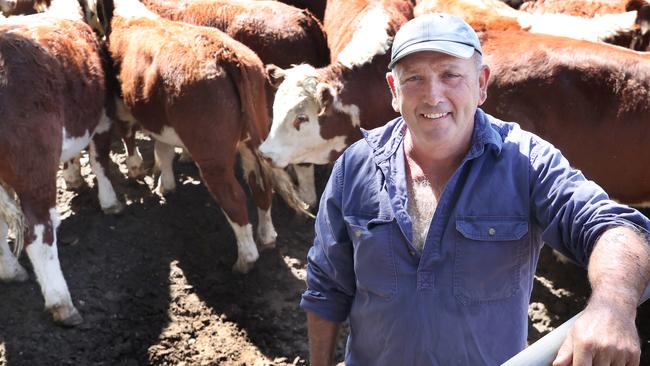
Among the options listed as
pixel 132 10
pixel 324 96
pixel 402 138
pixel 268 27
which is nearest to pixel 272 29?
pixel 268 27

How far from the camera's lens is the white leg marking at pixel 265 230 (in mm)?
5789

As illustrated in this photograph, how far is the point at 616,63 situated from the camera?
456 centimetres

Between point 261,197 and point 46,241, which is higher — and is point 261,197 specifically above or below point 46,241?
below

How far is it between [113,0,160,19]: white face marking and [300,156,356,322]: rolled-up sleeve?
4415 mm

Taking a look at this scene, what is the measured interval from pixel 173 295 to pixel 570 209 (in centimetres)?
395

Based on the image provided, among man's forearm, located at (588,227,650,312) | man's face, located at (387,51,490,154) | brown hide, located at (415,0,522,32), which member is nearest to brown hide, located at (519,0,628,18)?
brown hide, located at (415,0,522,32)

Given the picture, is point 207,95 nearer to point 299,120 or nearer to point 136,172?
point 299,120

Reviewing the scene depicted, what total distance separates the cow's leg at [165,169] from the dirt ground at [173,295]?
0.31 ft

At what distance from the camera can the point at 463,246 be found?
6.73 ft

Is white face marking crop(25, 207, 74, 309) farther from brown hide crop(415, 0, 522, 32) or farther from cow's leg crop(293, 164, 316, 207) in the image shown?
brown hide crop(415, 0, 522, 32)

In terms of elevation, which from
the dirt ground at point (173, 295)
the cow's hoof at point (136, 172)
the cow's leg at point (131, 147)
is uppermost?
the cow's leg at point (131, 147)

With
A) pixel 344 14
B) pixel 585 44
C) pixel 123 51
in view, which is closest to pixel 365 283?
pixel 585 44

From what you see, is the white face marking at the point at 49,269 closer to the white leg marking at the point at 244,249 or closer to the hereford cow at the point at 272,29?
the white leg marking at the point at 244,249

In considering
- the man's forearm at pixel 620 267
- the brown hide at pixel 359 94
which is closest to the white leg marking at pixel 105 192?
the brown hide at pixel 359 94
